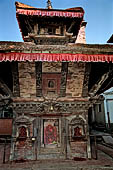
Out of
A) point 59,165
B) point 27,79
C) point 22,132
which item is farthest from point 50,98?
point 59,165

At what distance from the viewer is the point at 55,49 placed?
18.5 ft

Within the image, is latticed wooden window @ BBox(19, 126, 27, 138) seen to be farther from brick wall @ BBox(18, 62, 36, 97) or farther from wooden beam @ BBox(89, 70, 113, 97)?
wooden beam @ BBox(89, 70, 113, 97)

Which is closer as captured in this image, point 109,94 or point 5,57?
point 5,57

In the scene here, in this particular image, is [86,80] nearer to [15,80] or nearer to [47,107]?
[47,107]

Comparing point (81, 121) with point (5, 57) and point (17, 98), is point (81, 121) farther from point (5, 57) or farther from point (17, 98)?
point (5, 57)

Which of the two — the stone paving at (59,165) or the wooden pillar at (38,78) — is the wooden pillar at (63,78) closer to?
the wooden pillar at (38,78)

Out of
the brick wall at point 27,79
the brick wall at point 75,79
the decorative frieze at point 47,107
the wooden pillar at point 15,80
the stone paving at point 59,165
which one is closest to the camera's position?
the stone paving at point 59,165

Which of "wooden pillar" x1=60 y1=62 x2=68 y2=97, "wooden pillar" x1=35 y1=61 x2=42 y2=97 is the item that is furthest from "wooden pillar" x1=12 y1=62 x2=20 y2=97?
"wooden pillar" x1=60 y1=62 x2=68 y2=97

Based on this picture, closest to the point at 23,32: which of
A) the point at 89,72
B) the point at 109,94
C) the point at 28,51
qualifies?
the point at 28,51

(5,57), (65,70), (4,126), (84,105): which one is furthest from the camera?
(4,126)

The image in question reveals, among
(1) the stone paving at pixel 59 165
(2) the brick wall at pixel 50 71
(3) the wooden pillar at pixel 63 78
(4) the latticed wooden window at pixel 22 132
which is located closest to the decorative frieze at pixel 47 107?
(2) the brick wall at pixel 50 71

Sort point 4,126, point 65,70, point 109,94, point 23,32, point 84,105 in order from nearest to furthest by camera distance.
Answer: point 65,70 < point 84,105 < point 23,32 < point 4,126 < point 109,94

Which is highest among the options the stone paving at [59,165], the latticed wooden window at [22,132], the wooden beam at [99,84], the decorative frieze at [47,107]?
the wooden beam at [99,84]

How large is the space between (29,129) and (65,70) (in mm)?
3269
